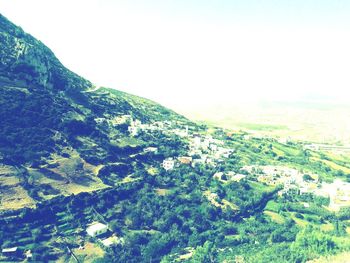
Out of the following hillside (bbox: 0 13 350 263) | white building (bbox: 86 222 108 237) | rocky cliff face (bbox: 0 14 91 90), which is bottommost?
white building (bbox: 86 222 108 237)

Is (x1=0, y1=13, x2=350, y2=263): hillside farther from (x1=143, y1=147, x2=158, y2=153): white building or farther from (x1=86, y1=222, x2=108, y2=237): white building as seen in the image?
(x1=143, y1=147, x2=158, y2=153): white building

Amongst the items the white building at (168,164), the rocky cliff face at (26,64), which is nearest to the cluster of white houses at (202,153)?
the white building at (168,164)

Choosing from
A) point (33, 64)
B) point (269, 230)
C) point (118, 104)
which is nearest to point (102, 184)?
point (269, 230)

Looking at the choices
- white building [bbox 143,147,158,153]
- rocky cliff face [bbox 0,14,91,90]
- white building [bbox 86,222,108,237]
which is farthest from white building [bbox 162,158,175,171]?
rocky cliff face [bbox 0,14,91,90]

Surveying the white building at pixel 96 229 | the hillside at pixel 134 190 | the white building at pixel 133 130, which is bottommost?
the white building at pixel 96 229

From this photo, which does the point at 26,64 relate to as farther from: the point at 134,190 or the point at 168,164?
the point at 134,190

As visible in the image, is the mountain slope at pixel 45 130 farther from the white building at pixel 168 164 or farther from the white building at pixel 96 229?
the white building at pixel 96 229

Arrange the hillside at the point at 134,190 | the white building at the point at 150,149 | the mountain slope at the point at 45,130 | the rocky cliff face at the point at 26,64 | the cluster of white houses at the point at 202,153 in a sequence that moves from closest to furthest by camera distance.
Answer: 1. the hillside at the point at 134,190
2. the mountain slope at the point at 45,130
3. the cluster of white houses at the point at 202,153
4. the white building at the point at 150,149
5. the rocky cliff face at the point at 26,64
